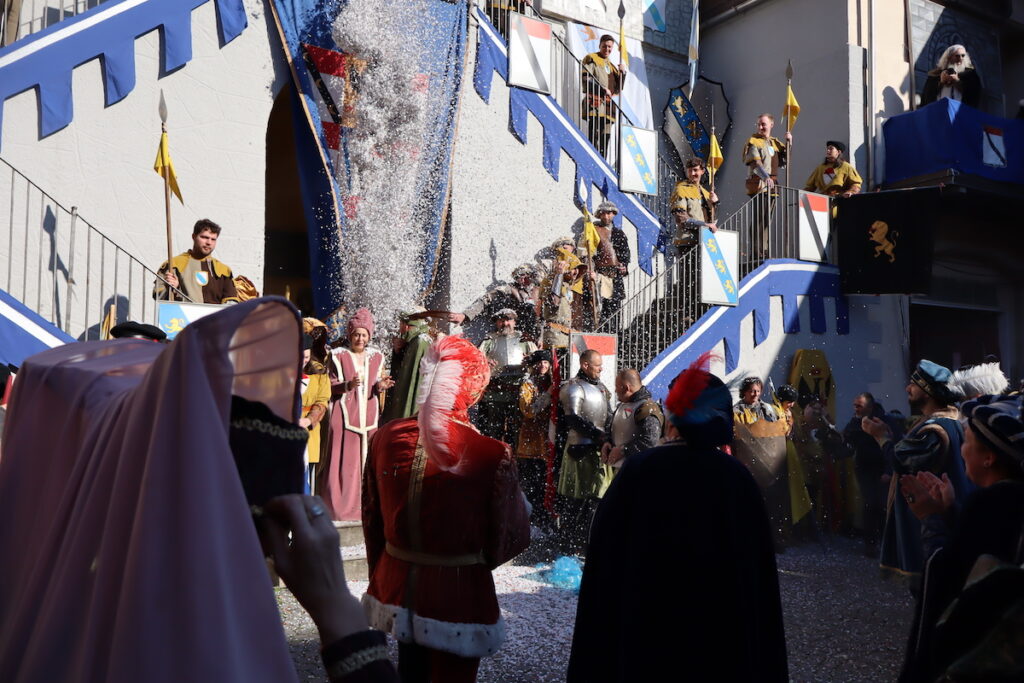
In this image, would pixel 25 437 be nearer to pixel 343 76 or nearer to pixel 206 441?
pixel 206 441

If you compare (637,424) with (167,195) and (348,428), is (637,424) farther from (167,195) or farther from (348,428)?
(167,195)

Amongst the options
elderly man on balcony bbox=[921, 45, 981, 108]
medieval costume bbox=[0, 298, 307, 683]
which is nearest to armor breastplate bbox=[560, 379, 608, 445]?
medieval costume bbox=[0, 298, 307, 683]

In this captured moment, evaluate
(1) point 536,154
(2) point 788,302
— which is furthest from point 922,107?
(1) point 536,154

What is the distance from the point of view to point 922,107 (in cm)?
1420

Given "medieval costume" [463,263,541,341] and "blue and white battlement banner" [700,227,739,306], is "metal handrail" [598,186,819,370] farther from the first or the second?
"medieval costume" [463,263,541,341]

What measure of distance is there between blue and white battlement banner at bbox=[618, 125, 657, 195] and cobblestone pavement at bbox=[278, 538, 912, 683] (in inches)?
241

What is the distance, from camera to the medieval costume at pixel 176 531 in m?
1.00

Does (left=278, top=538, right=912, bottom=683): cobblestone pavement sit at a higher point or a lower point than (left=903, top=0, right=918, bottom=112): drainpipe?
lower

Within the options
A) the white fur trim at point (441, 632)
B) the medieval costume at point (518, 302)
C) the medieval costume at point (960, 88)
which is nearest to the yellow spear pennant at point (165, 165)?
the medieval costume at point (518, 302)

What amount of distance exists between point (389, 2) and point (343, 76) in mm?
1139

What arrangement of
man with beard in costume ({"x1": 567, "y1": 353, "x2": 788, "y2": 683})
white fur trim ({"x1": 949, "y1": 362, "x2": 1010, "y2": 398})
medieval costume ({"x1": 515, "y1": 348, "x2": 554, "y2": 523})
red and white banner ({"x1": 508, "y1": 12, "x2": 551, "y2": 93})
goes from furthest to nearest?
red and white banner ({"x1": 508, "y1": 12, "x2": 551, "y2": 93})
medieval costume ({"x1": 515, "y1": 348, "x2": 554, "y2": 523})
white fur trim ({"x1": 949, "y1": 362, "x2": 1010, "y2": 398})
man with beard in costume ({"x1": 567, "y1": 353, "x2": 788, "y2": 683})

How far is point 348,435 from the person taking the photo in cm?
792

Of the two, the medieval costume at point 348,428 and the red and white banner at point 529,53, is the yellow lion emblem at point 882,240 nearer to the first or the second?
the red and white banner at point 529,53

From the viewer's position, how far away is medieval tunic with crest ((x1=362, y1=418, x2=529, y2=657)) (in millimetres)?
3363
